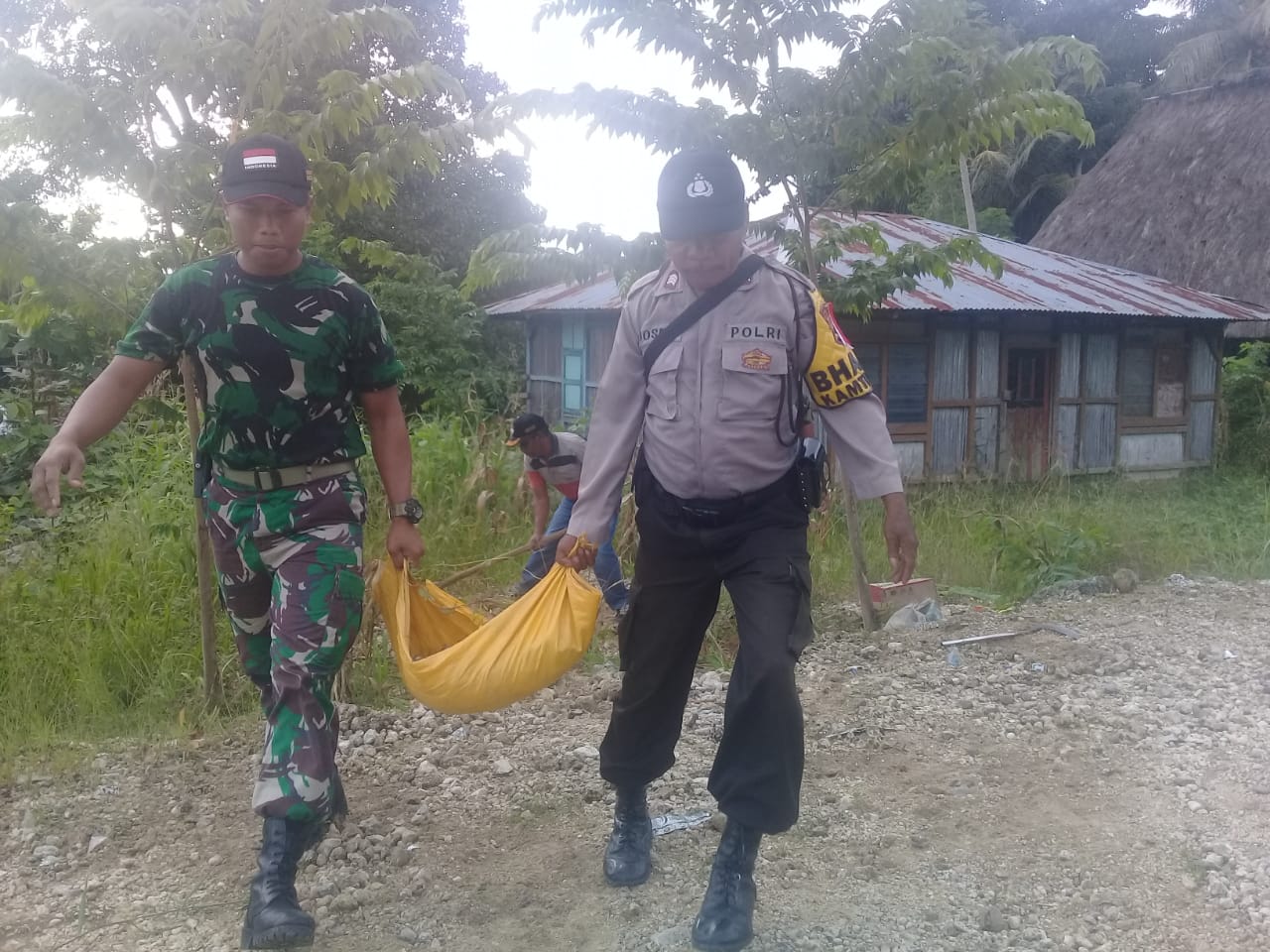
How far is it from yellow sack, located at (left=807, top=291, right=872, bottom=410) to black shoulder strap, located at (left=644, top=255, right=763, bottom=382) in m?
0.20

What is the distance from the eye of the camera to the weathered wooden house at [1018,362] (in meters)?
11.5

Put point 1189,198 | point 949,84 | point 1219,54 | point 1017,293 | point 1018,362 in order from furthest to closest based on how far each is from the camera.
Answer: point 1219,54 → point 1189,198 → point 1018,362 → point 1017,293 → point 949,84

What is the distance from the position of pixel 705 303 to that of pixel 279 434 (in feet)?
3.60

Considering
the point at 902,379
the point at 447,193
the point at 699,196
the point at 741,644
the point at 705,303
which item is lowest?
the point at 741,644

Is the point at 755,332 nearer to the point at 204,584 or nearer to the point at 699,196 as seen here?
the point at 699,196

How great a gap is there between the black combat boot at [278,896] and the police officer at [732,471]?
35.5 inches

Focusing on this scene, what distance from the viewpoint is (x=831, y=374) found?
8.87 ft

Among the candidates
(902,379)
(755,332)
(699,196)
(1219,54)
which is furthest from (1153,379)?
(1219,54)

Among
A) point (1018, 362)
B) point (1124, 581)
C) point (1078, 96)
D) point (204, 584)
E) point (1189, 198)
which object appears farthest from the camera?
point (1078, 96)

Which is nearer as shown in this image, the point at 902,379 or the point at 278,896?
the point at 278,896

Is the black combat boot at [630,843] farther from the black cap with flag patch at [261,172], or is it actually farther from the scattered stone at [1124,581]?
the scattered stone at [1124,581]

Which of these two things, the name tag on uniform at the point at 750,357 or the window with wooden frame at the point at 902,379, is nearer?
the name tag on uniform at the point at 750,357

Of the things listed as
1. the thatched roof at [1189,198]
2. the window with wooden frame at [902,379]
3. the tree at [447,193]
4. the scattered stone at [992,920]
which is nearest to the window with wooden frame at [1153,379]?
the window with wooden frame at [902,379]

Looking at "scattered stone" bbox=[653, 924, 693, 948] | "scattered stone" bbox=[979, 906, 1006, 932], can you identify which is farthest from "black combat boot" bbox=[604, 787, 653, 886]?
"scattered stone" bbox=[979, 906, 1006, 932]
